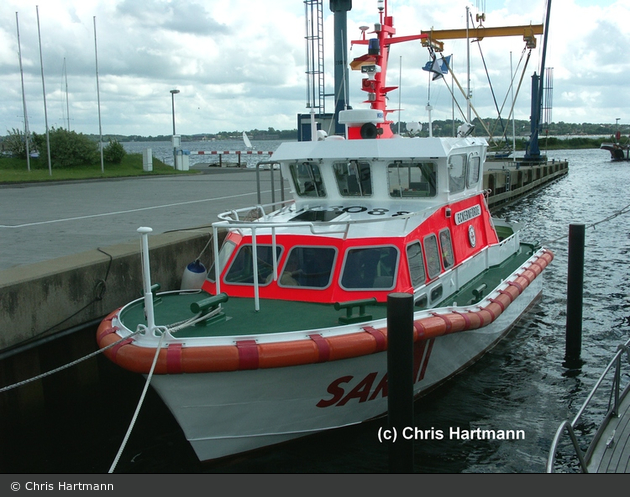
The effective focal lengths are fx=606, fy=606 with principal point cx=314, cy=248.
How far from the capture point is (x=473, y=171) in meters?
8.88

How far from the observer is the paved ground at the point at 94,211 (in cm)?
979

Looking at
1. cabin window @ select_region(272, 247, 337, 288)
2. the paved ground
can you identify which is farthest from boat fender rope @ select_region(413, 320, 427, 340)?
the paved ground

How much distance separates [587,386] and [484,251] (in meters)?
2.31

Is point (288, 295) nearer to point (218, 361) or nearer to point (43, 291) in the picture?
point (218, 361)

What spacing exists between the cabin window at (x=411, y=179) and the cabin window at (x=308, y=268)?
1.63 meters

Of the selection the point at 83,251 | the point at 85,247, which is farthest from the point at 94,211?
the point at 83,251

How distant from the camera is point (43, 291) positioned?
643 cm

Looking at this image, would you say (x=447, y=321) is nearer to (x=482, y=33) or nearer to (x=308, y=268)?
(x=308, y=268)

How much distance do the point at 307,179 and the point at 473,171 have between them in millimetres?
2497

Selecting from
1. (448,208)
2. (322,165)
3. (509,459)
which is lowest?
(509,459)

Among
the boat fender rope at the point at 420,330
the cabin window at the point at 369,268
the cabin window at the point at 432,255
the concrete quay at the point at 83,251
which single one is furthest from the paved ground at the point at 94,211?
the boat fender rope at the point at 420,330

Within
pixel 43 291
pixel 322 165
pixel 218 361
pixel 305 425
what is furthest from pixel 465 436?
pixel 43 291

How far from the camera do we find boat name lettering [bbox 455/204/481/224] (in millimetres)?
8102

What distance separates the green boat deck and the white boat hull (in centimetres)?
44
